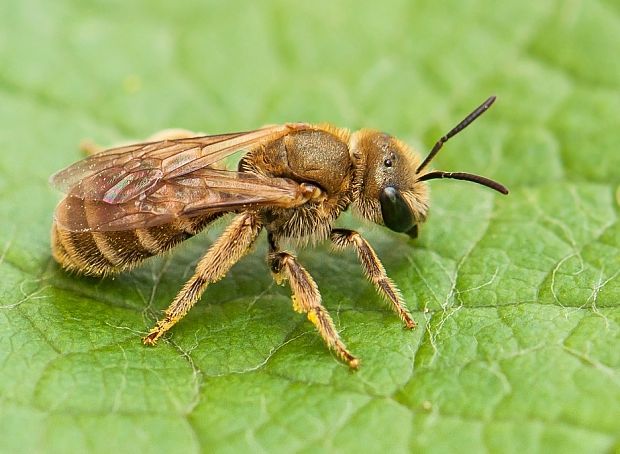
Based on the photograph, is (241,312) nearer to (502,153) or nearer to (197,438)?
(197,438)

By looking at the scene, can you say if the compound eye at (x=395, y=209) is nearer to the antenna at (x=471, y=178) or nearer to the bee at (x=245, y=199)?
the bee at (x=245, y=199)

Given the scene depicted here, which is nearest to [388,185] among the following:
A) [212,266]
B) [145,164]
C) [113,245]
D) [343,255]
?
[343,255]

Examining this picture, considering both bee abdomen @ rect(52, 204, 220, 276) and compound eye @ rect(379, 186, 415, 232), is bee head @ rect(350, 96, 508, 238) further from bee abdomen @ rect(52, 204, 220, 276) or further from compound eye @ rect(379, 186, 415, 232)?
bee abdomen @ rect(52, 204, 220, 276)

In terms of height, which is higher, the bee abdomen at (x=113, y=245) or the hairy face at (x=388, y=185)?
the hairy face at (x=388, y=185)

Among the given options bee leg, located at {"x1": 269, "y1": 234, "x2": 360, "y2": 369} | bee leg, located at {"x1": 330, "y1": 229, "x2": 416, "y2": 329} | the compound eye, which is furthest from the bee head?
bee leg, located at {"x1": 269, "y1": 234, "x2": 360, "y2": 369}

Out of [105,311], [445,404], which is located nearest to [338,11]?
[105,311]

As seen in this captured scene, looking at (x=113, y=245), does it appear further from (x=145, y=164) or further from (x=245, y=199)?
(x=245, y=199)

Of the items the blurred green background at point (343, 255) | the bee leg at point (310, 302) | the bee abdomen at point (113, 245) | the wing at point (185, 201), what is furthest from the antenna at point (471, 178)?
the bee abdomen at point (113, 245)
